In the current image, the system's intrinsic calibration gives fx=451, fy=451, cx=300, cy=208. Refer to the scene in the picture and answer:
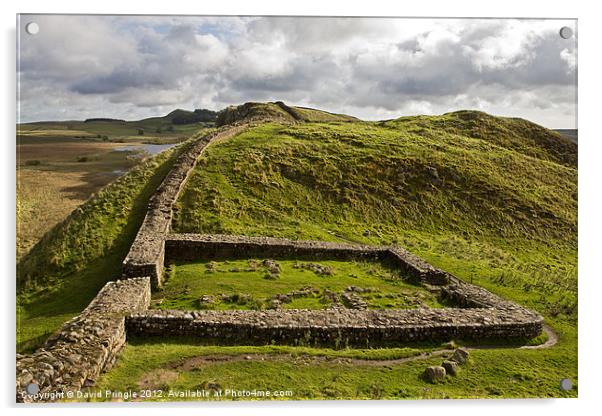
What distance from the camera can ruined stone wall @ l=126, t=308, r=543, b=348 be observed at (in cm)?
1028

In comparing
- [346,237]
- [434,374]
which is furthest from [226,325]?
[346,237]

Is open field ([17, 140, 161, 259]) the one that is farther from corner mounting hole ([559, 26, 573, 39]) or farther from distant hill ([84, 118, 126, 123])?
corner mounting hole ([559, 26, 573, 39])

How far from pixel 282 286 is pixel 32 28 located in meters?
9.97

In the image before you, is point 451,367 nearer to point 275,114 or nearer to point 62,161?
point 62,161

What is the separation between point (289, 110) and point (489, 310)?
4430 cm

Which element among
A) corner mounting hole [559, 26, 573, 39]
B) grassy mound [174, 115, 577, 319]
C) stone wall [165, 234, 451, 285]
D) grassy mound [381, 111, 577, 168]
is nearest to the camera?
corner mounting hole [559, 26, 573, 39]

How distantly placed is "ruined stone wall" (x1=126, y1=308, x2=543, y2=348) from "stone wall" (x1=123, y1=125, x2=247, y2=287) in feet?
12.3

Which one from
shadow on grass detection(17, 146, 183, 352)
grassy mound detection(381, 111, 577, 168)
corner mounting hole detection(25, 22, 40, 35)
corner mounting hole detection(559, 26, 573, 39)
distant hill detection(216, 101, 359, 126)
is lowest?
shadow on grass detection(17, 146, 183, 352)

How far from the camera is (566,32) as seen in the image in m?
11.3

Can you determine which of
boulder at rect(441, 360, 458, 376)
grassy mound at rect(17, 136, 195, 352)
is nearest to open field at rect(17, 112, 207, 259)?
grassy mound at rect(17, 136, 195, 352)

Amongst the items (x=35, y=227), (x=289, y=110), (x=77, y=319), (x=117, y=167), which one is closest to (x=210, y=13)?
(x=77, y=319)

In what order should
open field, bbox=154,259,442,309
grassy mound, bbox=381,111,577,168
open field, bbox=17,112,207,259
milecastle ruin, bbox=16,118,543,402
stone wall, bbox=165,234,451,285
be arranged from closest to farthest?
1. milecastle ruin, bbox=16,118,543,402
2. open field, bbox=17,112,207,259
3. open field, bbox=154,259,442,309
4. stone wall, bbox=165,234,451,285
5. grassy mound, bbox=381,111,577,168

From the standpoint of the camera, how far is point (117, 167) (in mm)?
20047

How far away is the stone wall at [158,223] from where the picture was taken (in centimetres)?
1415
